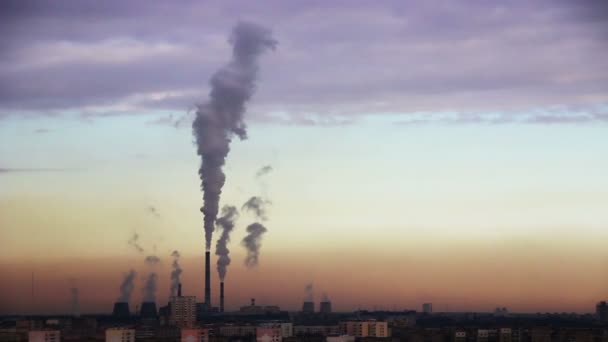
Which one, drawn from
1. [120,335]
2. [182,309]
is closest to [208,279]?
[182,309]

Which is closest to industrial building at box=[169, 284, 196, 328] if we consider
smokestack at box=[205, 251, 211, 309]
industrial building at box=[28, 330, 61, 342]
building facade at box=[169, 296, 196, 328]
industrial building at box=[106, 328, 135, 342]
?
building facade at box=[169, 296, 196, 328]

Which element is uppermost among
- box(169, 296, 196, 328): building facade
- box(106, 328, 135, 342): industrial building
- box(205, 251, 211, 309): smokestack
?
box(205, 251, 211, 309): smokestack

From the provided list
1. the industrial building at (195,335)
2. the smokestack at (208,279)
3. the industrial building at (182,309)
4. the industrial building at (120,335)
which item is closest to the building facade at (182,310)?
the industrial building at (182,309)

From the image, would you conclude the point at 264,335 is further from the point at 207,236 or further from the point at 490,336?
the point at 490,336

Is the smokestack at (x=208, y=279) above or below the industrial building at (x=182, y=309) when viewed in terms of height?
above

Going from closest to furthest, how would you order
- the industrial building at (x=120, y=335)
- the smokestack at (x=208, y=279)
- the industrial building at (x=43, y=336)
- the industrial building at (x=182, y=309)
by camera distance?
the industrial building at (x=43, y=336)
the industrial building at (x=120, y=335)
the smokestack at (x=208, y=279)
the industrial building at (x=182, y=309)

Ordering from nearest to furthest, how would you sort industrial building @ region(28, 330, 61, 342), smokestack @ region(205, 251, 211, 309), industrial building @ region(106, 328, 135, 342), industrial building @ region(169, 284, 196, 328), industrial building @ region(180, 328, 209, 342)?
industrial building @ region(28, 330, 61, 342), industrial building @ region(180, 328, 209, 342), industrial building @ region(106, 328, 135, 342), smokestack @ region(205, 251, 211, 309), industrial building @ region(169, 284, 196, 328)

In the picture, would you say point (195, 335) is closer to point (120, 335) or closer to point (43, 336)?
point (120, 335)

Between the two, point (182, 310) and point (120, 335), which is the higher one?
point (182, 310)

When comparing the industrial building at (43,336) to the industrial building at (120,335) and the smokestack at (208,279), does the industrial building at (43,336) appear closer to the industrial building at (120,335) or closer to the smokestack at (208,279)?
the industrial building at (120,335)

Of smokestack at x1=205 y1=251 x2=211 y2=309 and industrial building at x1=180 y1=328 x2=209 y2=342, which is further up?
smokestack at x1=205 y1=251 x2=211 y2=309

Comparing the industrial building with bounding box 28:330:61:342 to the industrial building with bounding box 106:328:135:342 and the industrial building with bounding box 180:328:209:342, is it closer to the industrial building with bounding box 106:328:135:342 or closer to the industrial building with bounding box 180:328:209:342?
the industrial building with bounding box 106:328:135:342

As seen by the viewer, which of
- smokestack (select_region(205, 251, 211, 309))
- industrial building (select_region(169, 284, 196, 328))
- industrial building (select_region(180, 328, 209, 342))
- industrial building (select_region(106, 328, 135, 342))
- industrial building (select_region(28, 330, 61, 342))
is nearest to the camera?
industrial building (select_region(28, 330, 61, 342))

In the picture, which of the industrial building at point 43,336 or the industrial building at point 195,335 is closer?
the industrial building at point 43,336
